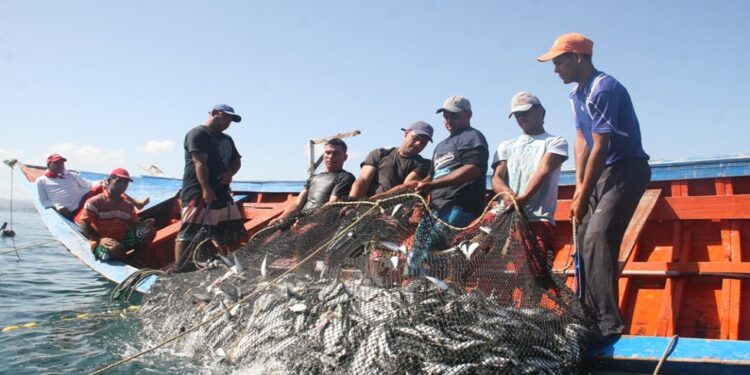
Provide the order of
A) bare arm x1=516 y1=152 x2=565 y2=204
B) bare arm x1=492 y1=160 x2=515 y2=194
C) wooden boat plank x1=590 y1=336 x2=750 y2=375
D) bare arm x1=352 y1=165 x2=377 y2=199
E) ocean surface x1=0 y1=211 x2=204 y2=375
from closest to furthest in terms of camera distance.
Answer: wooden boat plank x1=590 y1=336 x2=750 y2=375, ocean surface x1=0 y1=211 x2=204 y2=375, bare arm x1=516 y1=152 x2=565 y2=204, bare arm x1=492 y1=160 x2=515 y2=194, bare arm x1=352 y1=165 x2=377 y2=199

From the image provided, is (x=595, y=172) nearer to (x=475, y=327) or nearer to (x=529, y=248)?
(x=529, y=248)

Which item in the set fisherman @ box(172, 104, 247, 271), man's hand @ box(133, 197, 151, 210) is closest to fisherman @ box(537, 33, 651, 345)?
fisherman @ box(172, 104, 247, 271)

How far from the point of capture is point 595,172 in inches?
163

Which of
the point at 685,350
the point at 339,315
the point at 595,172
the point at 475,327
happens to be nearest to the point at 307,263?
the point at 339,315

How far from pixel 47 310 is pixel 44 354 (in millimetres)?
2379

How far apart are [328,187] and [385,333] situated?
3678 mm

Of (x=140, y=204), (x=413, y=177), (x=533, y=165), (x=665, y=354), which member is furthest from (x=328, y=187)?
(x=140, y=204)

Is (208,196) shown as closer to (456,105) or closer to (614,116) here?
(456,105)

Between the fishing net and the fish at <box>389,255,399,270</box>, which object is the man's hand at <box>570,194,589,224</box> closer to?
the fishing net

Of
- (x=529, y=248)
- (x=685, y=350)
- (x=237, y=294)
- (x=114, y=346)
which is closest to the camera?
(x=685, y=350)

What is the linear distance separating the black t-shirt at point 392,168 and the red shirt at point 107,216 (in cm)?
470

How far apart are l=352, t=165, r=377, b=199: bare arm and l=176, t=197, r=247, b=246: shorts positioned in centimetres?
235

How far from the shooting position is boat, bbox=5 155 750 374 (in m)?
3.72

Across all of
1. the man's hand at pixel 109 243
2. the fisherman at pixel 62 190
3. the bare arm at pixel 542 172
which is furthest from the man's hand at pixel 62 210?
the bare arm at pixel 542 172
